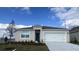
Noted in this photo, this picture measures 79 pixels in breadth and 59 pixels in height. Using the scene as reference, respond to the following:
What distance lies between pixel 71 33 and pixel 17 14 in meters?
3.61

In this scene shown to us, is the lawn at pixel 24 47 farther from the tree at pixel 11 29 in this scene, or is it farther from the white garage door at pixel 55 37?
the white garage door at pixel 55 37

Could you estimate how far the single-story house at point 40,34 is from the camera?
42.7 ft

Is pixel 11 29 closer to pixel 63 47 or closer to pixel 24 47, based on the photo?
pixel 24 47

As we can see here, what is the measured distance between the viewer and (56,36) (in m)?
13.6

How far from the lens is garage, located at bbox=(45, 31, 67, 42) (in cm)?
1329

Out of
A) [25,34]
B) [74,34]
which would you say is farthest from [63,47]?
[25,34]

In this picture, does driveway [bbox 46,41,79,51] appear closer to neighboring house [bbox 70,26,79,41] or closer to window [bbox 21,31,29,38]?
neighboring house [bbox 70,26,79,41]

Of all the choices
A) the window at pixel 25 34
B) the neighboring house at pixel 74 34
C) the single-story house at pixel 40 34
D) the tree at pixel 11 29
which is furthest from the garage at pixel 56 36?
the tree at pixel 11 29

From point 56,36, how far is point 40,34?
43.8 inches

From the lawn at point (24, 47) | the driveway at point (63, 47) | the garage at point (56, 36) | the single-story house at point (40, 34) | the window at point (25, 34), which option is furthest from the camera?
the garage at point (56, 36)

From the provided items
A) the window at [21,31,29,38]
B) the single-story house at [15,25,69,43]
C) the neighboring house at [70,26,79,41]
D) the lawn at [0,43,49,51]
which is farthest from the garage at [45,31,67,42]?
the window at [21,31,29,38]

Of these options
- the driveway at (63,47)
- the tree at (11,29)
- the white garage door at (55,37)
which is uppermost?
the tree at (11,29)
